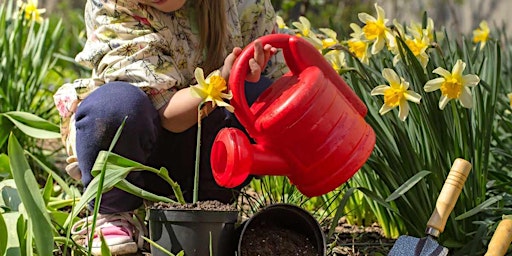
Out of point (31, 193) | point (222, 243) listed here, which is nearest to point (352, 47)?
point (222, 243)

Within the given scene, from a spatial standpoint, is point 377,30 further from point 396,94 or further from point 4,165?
point 4,165

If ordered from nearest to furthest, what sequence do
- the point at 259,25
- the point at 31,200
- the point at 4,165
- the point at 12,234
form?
the point at 31,200
the point at 12,234
the point at 259,25
the point at 4,165

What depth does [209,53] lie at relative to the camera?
78.3 inches

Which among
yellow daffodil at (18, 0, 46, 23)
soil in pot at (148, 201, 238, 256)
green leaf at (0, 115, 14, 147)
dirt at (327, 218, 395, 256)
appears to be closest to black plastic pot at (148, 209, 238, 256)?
soil in pot at (148, 201, 238, 256)

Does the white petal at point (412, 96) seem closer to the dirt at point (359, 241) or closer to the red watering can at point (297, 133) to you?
the red watering can at point (297, 133)

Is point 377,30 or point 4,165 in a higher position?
point 377,30

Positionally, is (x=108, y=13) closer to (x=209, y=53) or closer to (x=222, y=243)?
(x=209, y=53)

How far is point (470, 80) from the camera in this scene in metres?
1.81

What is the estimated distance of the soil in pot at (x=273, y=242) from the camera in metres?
1.61

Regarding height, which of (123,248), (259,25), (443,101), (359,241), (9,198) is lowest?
(359,241)

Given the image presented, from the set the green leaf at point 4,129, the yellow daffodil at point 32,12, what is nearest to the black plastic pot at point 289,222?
the green leaf at point 4,129

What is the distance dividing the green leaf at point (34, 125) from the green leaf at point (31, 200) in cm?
99

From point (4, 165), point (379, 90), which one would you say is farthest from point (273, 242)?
point (4, 165)

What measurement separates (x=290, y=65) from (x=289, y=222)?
31 centimetres
